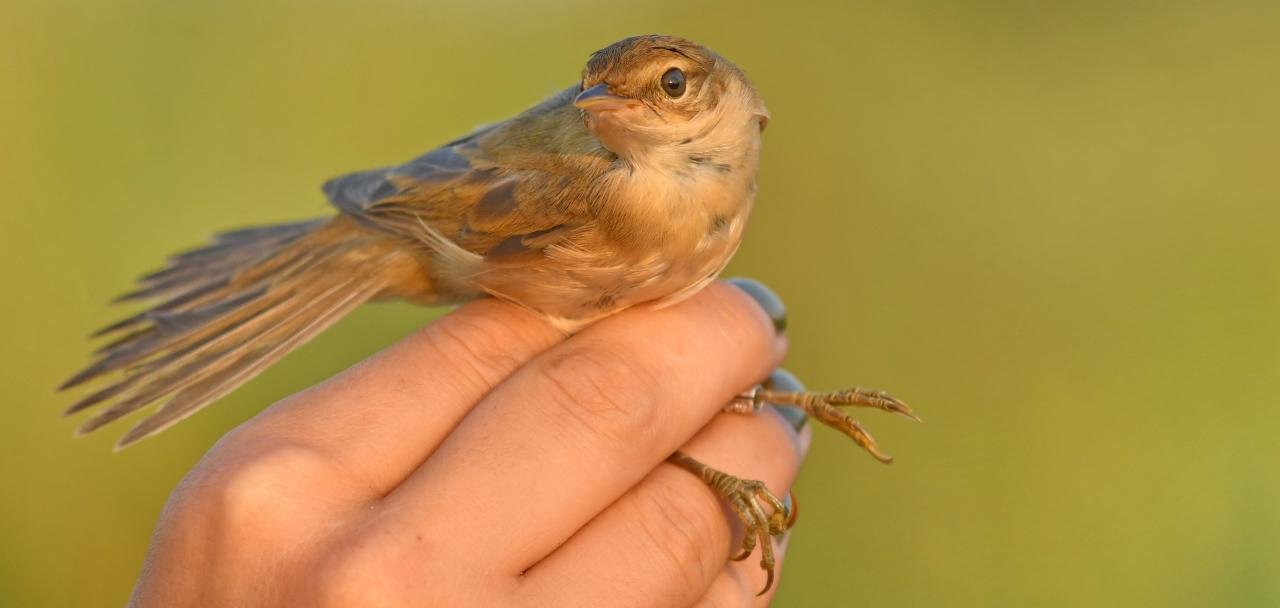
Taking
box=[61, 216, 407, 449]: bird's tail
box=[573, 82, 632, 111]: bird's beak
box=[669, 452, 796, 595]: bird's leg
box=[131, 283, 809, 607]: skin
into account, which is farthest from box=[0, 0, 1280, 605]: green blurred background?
box=[573, 82, 632, 111]: bird's beak

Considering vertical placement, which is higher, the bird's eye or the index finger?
the bird's eye

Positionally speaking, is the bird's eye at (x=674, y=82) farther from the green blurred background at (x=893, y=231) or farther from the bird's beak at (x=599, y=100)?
the green blurred background at (x=893, y=231)

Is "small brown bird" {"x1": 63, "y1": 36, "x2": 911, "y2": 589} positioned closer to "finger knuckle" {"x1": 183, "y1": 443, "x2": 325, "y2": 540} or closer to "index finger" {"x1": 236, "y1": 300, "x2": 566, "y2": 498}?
"index finger" {"x1": 236, "y1": 300, "x2": 566, "y2": 498}

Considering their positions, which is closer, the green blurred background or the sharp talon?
the sharp talon

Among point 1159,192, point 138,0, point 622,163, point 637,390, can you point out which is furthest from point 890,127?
point 138,0

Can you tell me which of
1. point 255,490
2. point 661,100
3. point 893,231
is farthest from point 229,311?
point 893,231

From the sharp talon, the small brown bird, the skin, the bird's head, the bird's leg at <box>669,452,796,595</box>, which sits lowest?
the sharp talon
